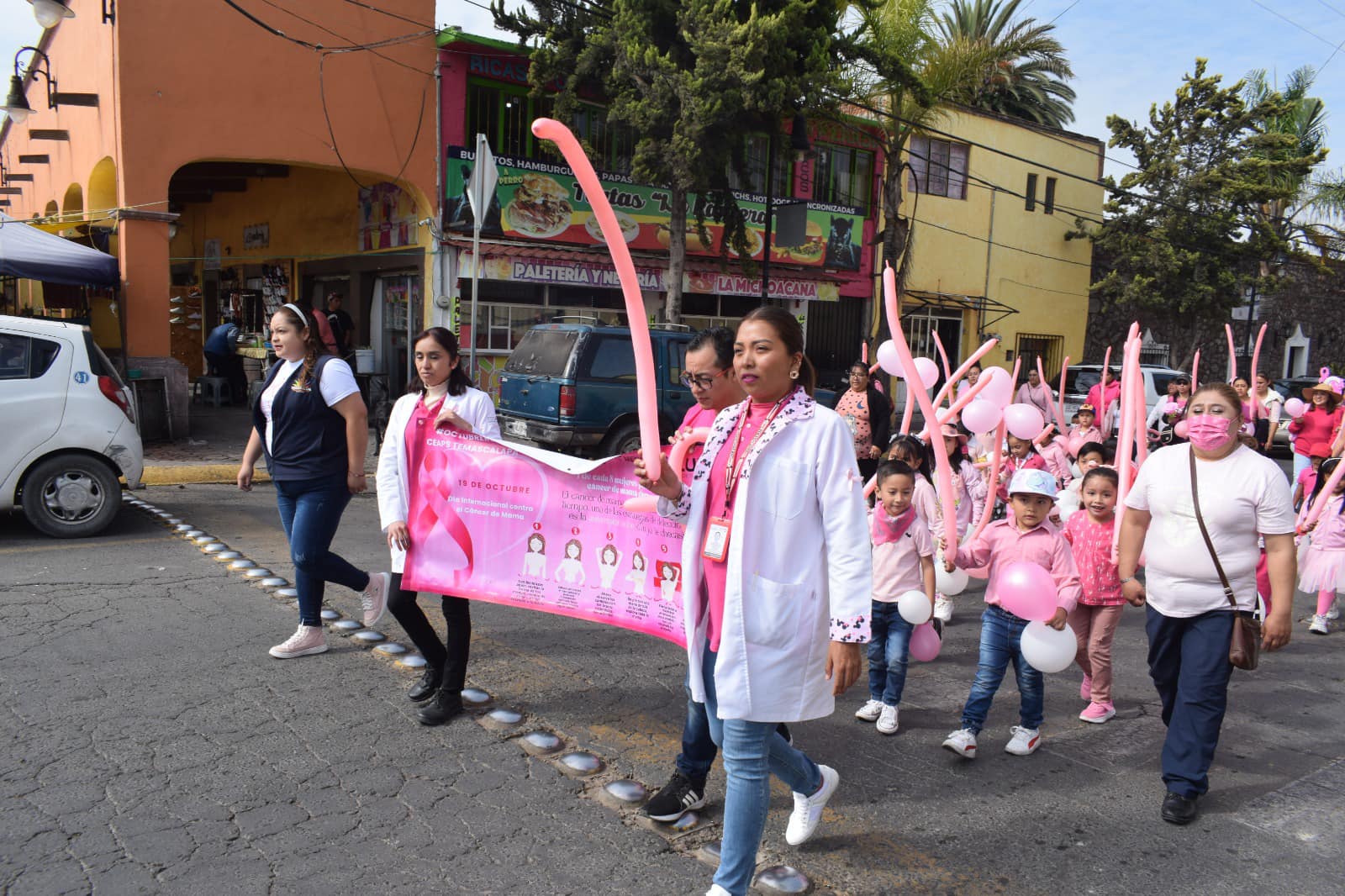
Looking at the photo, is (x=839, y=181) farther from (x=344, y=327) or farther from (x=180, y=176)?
(x=180, y=176)

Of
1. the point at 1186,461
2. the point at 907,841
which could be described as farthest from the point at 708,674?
the point at 1186,461

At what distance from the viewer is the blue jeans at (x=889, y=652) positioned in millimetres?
4629

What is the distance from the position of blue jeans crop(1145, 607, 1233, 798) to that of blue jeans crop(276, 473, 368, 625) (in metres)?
3.79

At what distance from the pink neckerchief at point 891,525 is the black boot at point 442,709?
2087 millimetres

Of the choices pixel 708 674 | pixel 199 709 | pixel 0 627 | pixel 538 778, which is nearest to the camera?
pixel 708 674

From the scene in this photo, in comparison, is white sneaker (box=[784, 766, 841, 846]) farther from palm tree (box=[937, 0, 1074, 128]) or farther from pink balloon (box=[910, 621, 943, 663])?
palm tree (box=[937, 0, 1074, 128])

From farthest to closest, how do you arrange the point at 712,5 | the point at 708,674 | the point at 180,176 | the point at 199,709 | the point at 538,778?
1. the point at 180,176
2. the point at 712,5
3. the point at 199,709
4. the point at 538,778
5. the point at 708,674

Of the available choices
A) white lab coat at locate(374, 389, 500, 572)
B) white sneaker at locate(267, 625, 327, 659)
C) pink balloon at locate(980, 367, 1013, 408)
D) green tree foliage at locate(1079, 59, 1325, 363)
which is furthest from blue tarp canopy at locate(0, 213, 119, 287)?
green tree foliage at locate(1079, 59, 1325, 363)

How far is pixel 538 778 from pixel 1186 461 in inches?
114

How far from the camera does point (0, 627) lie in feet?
17.8

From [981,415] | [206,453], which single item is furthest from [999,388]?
[206,453]

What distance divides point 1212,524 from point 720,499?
2141 mm

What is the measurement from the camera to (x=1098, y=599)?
4.89 meters

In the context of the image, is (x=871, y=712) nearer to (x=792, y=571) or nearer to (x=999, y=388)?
(x=792, y=571)
